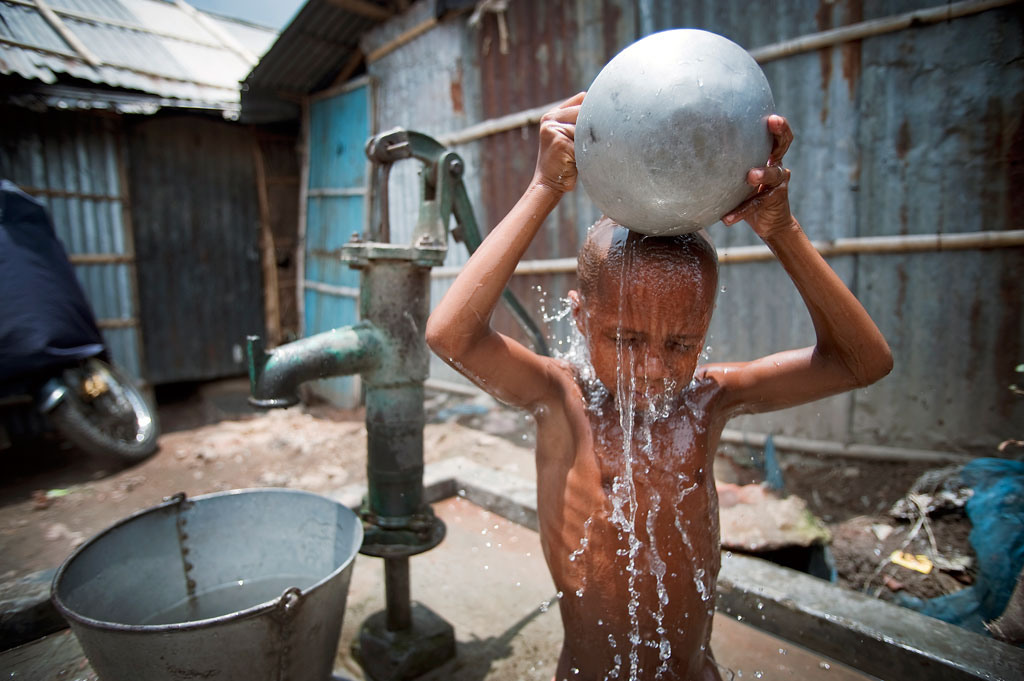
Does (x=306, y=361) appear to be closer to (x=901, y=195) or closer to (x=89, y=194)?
(x=901, y=195)

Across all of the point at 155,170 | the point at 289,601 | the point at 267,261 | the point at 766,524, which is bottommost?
the point at 766,524

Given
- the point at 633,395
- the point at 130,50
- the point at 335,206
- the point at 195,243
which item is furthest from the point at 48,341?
the point at 633,395

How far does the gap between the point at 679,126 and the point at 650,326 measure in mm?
525

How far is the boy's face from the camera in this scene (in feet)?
4.73

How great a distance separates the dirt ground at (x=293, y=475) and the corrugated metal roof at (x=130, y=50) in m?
3.52

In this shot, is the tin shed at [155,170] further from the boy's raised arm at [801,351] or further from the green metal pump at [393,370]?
the boy's raised arm at [801,351]

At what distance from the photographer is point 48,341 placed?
16.3ft

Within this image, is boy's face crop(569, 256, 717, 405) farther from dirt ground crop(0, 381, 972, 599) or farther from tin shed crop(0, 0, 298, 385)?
tin shed crop(0, 0, 298, 385)

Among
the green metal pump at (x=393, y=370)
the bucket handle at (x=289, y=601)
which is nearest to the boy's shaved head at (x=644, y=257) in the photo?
the green metal pump at (x=393, y=370)

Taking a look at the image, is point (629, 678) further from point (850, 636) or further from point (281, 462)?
point (281, 462)

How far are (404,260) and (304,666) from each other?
128 cm

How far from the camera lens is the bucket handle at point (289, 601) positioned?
1.52 m

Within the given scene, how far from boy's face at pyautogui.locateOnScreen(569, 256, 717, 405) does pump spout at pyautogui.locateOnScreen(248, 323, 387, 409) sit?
816 millimetres

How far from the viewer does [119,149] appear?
22.4 feet
